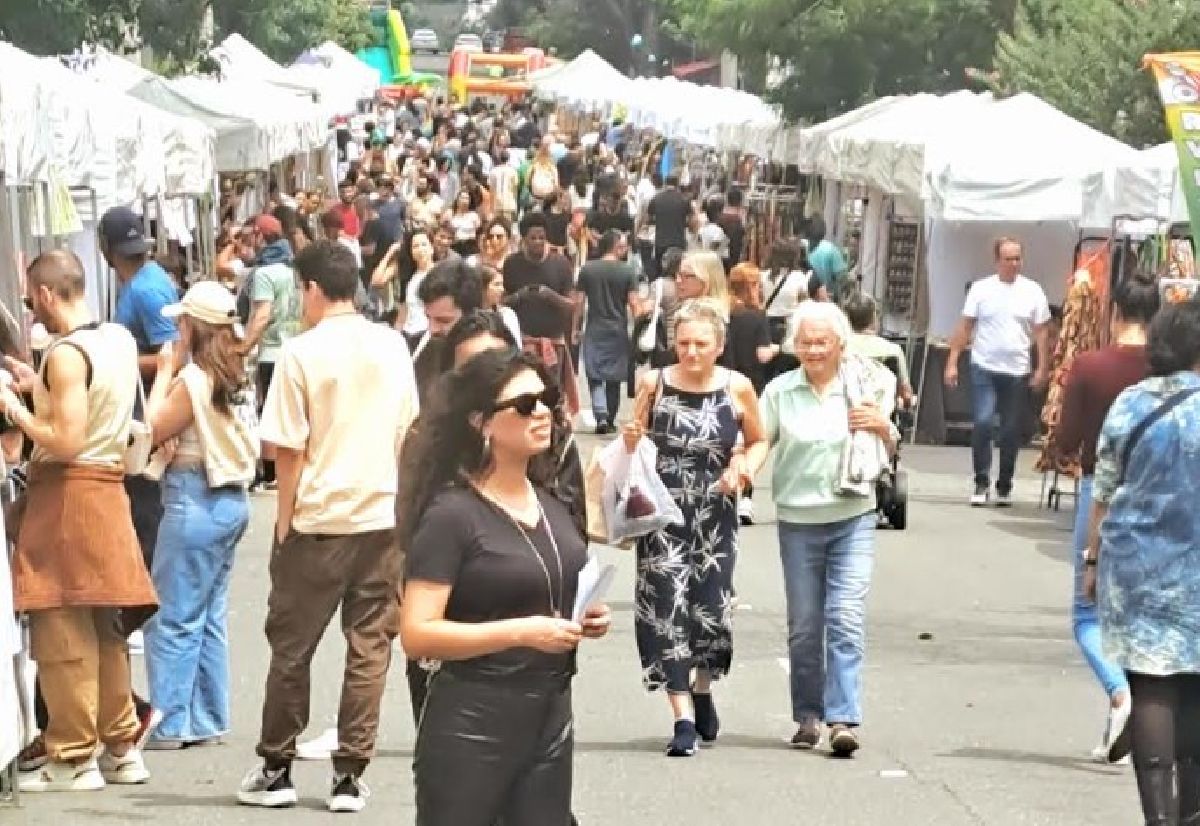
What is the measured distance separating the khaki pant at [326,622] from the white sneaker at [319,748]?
90cm

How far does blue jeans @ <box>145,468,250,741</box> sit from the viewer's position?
9.16m

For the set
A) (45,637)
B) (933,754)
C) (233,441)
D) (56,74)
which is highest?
(56,74)

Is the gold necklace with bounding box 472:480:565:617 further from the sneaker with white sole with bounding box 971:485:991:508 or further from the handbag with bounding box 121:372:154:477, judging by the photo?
the sneaker with white sole with bounding box 971:485:991:508

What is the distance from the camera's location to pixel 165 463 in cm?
913

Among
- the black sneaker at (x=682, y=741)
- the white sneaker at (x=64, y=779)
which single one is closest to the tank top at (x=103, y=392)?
the white sneaker at (x=64, y=779)

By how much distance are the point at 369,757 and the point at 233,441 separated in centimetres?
139

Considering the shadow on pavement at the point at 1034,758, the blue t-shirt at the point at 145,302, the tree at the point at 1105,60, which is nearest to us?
the shadow on pavement at the point at 1034,758

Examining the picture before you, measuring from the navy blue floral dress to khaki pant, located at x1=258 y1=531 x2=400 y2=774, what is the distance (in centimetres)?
138

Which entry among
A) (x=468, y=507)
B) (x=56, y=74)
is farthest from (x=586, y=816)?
(x=56, y=74)

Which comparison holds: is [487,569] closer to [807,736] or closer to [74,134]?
[807,736]

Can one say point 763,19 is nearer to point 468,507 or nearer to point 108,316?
point 108,316

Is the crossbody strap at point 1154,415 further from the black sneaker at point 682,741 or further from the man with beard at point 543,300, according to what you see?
the man with beard at point 543,300

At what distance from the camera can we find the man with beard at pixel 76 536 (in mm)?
8469

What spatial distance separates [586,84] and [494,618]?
53.8 meters
